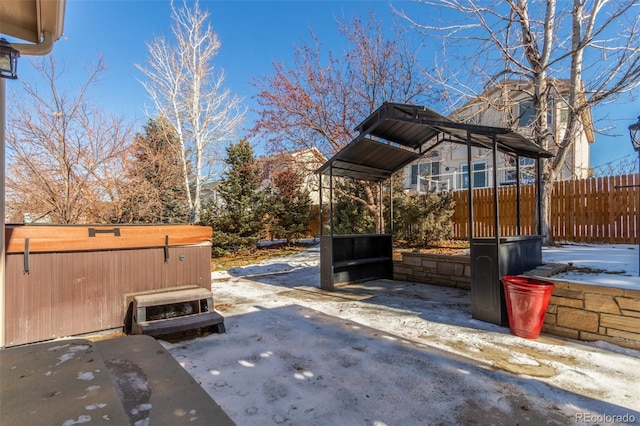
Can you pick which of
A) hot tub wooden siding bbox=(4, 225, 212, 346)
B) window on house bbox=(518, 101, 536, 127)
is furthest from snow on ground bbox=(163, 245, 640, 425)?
window on house bbox=(518, 101, 536, 127)

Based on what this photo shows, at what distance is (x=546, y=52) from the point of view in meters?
6.84

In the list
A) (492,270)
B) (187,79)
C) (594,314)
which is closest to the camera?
(594,314)

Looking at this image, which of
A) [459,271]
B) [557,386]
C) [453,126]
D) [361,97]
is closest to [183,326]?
[557,386]

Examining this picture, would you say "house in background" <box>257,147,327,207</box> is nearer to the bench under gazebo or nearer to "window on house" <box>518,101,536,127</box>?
the bench under gazebo

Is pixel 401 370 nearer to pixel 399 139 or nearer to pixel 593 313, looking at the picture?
pixel 593 313

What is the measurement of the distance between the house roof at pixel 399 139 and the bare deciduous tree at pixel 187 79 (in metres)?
7.54

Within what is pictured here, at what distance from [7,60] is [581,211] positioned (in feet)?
36.7

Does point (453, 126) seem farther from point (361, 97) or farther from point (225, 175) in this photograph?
point (225, 175)

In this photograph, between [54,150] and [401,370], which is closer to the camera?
[401,370]

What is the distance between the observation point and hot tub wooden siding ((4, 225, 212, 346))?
3006 millimetres

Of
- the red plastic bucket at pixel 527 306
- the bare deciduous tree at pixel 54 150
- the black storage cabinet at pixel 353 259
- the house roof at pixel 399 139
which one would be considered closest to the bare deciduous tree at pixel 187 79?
the bare deciduous tree at pixel 54 150

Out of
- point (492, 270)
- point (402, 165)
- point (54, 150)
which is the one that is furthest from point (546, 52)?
point (54, 150)

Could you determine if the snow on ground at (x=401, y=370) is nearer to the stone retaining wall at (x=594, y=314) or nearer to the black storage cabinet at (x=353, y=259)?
the stone retaining wall at (x=594, y=314)

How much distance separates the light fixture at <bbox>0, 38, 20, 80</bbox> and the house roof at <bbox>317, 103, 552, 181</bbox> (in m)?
4.11
